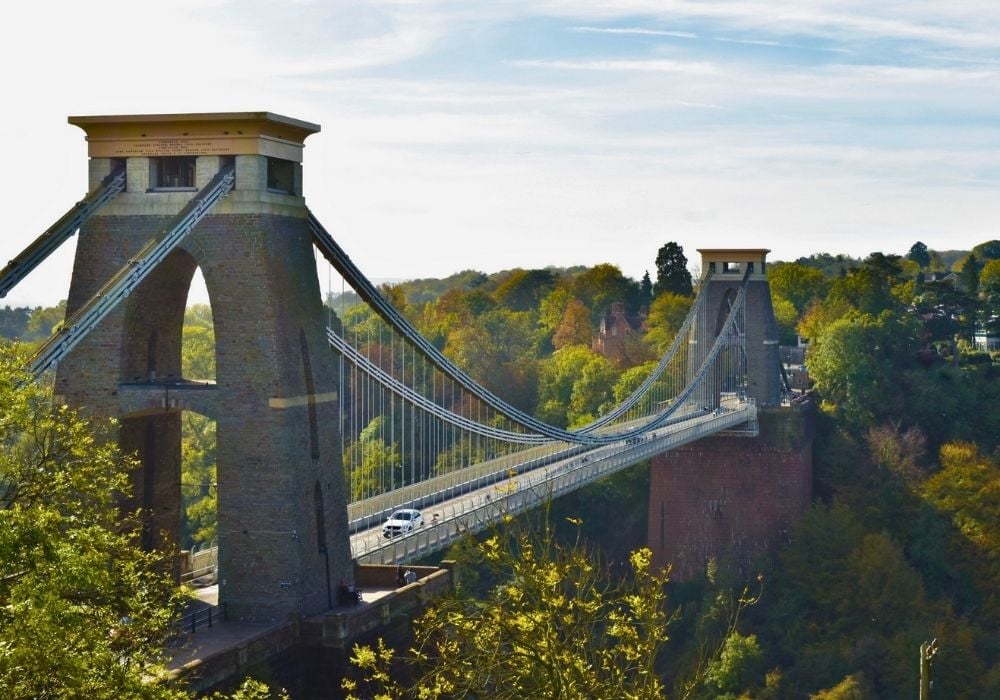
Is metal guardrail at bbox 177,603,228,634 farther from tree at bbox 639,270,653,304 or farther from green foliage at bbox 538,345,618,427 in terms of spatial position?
tree at bbox 639,270,653,304

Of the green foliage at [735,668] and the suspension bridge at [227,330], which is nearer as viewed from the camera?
the suspension bridge at [227,330]

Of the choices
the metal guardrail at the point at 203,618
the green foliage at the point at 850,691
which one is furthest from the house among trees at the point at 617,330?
the metal guardrail at the point at 203,618

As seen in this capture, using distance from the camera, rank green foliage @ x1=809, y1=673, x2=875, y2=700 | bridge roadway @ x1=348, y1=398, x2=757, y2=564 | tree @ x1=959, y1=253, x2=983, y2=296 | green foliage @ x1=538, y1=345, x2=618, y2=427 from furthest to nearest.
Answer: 1. tree @ x1=959, y1=253, x2=983, y2=296
2. green foliage @ x1=538, y1=345, x2=618, y2=427
3. green foliage @ x1=809, y1=673, x2=875, y2=700
4. bridge roadway @ x1=348, y1=398, x2=757, y2=564

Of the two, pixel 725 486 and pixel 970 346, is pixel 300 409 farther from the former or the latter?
pixel 970 346

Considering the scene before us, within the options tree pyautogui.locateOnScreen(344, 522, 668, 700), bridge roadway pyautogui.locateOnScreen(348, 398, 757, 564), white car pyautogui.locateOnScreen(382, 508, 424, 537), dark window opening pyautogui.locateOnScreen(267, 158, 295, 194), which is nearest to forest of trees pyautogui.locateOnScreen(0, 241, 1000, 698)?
bridge roadway pyautogui.locateOnScreen(348, 398, 757, 564)

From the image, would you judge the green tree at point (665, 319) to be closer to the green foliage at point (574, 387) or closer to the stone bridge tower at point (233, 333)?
the green foliage at point (574, 387)
